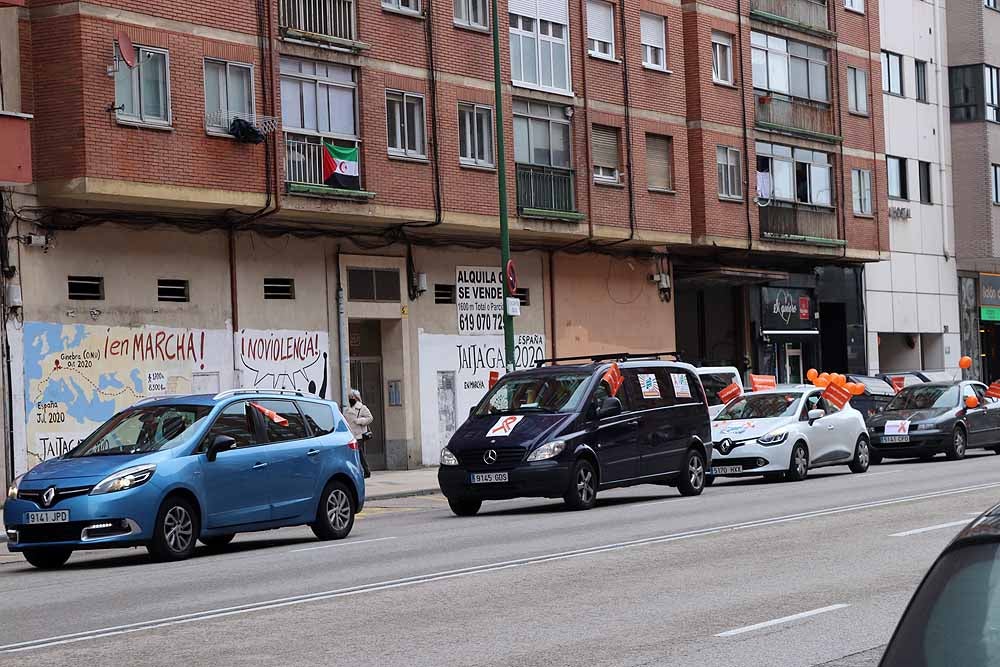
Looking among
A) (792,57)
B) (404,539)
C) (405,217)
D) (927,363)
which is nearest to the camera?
(404,539)

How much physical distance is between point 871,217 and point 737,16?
26.8ft

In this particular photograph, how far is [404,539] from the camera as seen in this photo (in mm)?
16672

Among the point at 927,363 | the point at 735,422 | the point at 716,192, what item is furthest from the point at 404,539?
the point at 927,363

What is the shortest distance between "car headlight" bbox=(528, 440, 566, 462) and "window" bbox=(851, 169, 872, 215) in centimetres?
2787

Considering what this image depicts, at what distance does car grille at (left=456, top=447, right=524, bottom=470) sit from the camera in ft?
63.2

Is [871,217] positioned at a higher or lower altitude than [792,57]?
lower

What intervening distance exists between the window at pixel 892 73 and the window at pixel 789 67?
17.1 feet

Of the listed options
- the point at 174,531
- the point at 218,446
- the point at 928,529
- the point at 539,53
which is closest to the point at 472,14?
the point at 539,53

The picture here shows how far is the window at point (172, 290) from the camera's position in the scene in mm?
26766

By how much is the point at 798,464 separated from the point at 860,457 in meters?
2.30

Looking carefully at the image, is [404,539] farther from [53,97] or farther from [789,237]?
[789,237]

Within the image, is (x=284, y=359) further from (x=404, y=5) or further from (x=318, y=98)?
(x=404, y=5)

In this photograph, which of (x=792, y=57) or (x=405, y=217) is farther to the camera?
(x=792, y=57)

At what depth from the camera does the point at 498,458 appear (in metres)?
19.3
